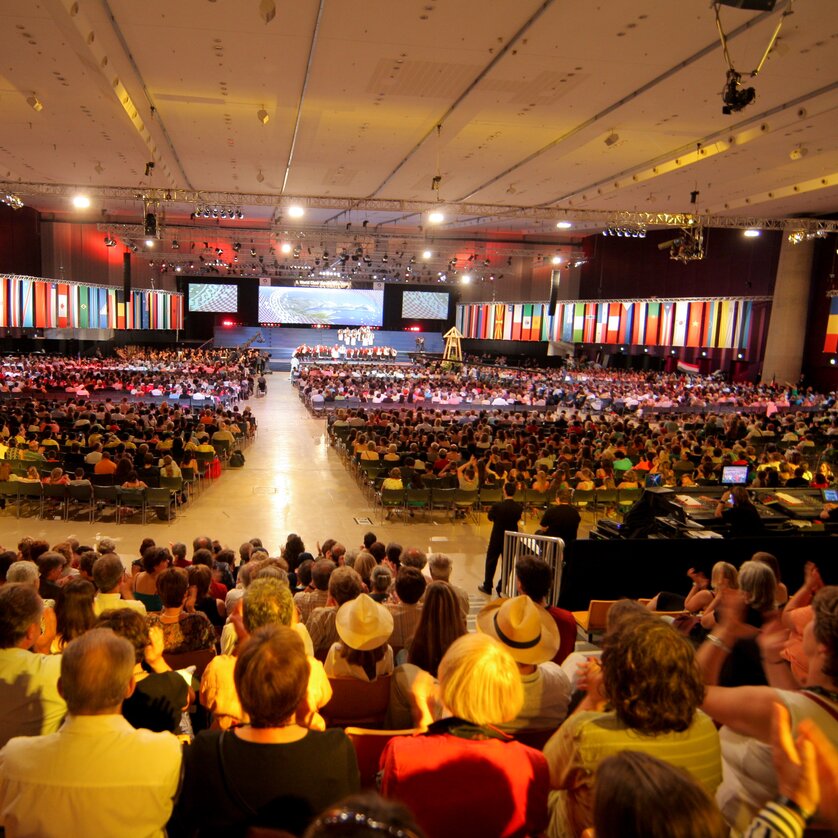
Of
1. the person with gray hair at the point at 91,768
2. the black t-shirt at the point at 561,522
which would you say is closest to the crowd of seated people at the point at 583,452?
the black t-shirt at the point at 561,522

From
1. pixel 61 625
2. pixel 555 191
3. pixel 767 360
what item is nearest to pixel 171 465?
pixel 61 625

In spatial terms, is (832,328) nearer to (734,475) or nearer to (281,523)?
(734,475)

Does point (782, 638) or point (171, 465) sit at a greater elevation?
point (782, 638)

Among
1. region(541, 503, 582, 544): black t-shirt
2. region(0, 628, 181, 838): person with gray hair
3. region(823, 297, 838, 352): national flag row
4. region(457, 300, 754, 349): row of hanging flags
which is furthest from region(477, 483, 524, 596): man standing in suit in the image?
region(457, 300, 754, 349): row of hanging flags

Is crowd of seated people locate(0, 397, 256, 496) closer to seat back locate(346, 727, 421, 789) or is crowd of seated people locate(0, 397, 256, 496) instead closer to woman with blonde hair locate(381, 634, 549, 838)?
seat back locate(346, 727, 421, 789)

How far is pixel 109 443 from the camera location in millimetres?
12648

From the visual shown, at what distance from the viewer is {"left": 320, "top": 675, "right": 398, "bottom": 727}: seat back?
3.27 meters

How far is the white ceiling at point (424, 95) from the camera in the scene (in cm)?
995

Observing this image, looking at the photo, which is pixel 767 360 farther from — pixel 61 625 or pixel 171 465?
pixel 61 625

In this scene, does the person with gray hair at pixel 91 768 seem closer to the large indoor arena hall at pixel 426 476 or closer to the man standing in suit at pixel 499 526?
the large indoor arena hall at pixel 426 476

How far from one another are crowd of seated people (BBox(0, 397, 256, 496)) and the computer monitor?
8.69 meters

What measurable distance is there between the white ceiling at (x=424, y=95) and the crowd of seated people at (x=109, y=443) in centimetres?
648

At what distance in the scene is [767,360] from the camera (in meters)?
29.5

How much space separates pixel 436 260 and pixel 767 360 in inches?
810
